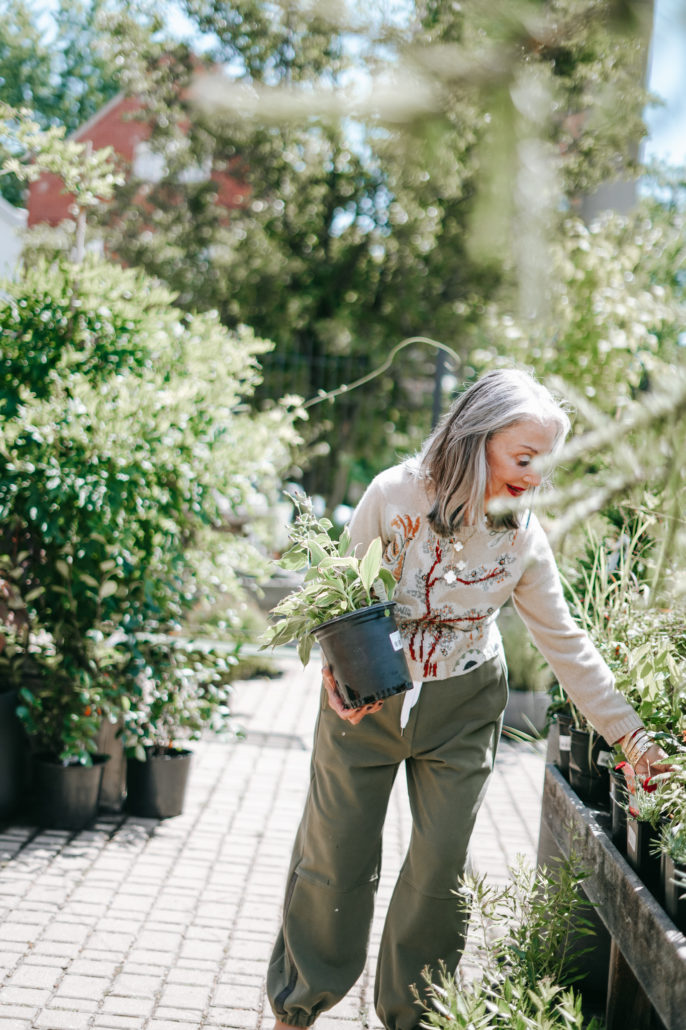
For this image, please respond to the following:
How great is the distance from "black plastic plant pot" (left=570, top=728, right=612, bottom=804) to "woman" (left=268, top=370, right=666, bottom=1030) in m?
0.38

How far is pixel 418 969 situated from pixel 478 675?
0.72 metres

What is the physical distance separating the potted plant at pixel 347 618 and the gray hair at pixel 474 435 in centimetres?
23

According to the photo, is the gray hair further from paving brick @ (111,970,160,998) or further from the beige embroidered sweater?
paving brick @ (111,970,160,998)

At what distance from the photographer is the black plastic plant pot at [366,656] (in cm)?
203

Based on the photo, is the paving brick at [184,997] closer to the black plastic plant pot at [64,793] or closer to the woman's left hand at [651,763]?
the black plastic plant pot at [64,793]

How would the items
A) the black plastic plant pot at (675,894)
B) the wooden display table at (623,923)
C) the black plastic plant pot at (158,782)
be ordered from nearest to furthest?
1. the wooden display table at (623,923)
2. the black plastic plant pot at (675,894)
3. the black plastic plant pot at (158,782)

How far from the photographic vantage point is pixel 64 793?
3.70 meters

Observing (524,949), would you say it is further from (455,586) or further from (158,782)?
(158,782)

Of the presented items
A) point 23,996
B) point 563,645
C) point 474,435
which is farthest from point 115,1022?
point 474,435

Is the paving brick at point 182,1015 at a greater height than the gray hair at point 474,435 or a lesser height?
lesser

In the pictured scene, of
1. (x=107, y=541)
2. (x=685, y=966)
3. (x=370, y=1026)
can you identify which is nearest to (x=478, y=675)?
(x=685, y=966)

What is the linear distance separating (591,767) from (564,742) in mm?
213

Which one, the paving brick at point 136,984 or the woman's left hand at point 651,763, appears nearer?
the woman's left hand at point 651,763

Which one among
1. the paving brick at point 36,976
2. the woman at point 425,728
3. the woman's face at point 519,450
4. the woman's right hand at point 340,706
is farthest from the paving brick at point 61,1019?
the woman's face at point 519,450
